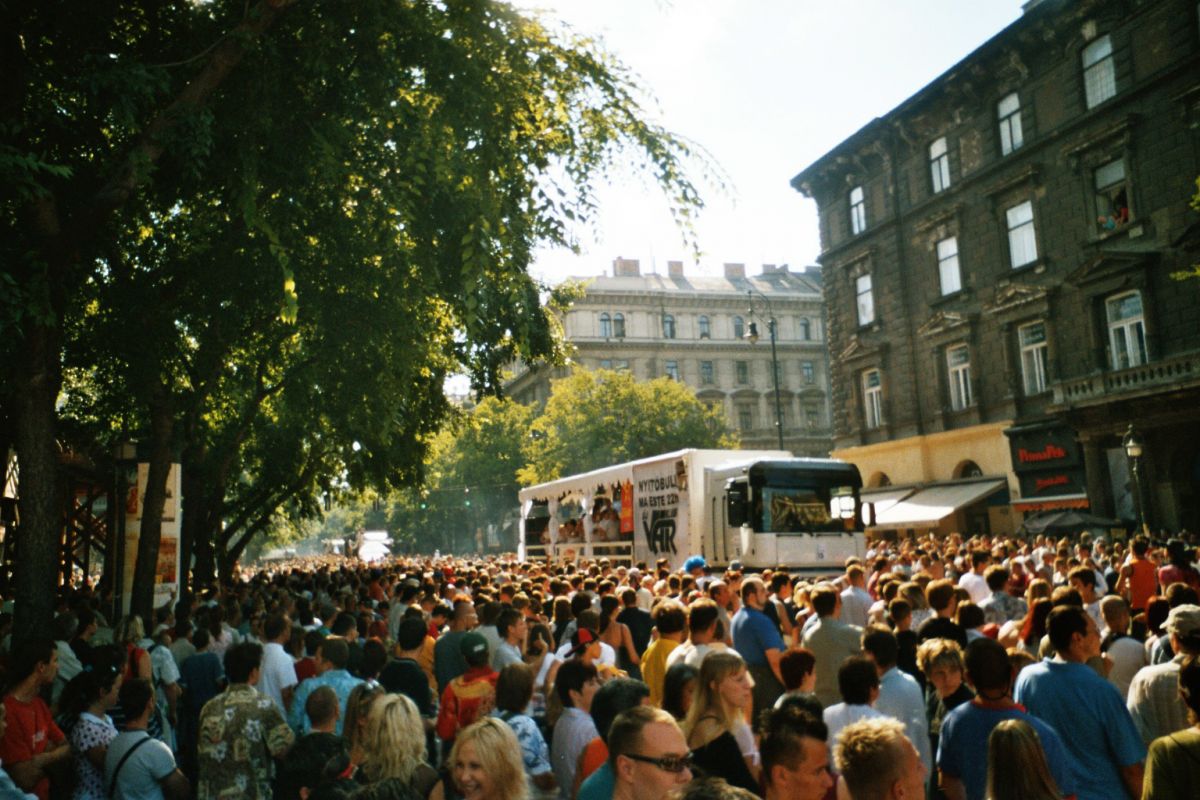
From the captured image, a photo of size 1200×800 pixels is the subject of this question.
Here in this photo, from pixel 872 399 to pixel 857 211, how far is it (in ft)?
24.1

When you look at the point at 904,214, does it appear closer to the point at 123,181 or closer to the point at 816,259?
the point at 816,259

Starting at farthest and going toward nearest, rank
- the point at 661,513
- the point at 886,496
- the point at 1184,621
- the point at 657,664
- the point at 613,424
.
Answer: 1. the point at 613,424
2. the point at 886,496
3. the point at 661,513
4. the point at 657,664
5. the point at 1184,621

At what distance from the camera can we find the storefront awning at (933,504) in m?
30.9

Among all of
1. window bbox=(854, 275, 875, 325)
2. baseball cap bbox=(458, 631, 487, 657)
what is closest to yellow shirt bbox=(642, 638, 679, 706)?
baseball cap bbox=(458, 631, 487, 657)

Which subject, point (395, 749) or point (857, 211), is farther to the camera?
point (857, 211)

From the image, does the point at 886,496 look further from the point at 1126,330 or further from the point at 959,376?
the point at 1126,330

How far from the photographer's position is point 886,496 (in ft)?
115

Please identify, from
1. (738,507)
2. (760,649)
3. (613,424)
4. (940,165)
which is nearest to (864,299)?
(940,165)

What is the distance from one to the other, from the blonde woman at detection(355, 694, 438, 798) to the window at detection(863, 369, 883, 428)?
112 ft

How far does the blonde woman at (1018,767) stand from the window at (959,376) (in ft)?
101

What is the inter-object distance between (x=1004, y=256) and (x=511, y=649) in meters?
27.4

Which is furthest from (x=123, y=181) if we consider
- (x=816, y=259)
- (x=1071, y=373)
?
(x=816, y=259)

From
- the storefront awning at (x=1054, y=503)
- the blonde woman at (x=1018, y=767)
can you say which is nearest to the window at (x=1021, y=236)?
the storefront awning at (x=1054, y=503)

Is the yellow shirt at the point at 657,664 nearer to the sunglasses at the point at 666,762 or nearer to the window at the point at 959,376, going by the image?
the sunglasses at the point at 666,762
